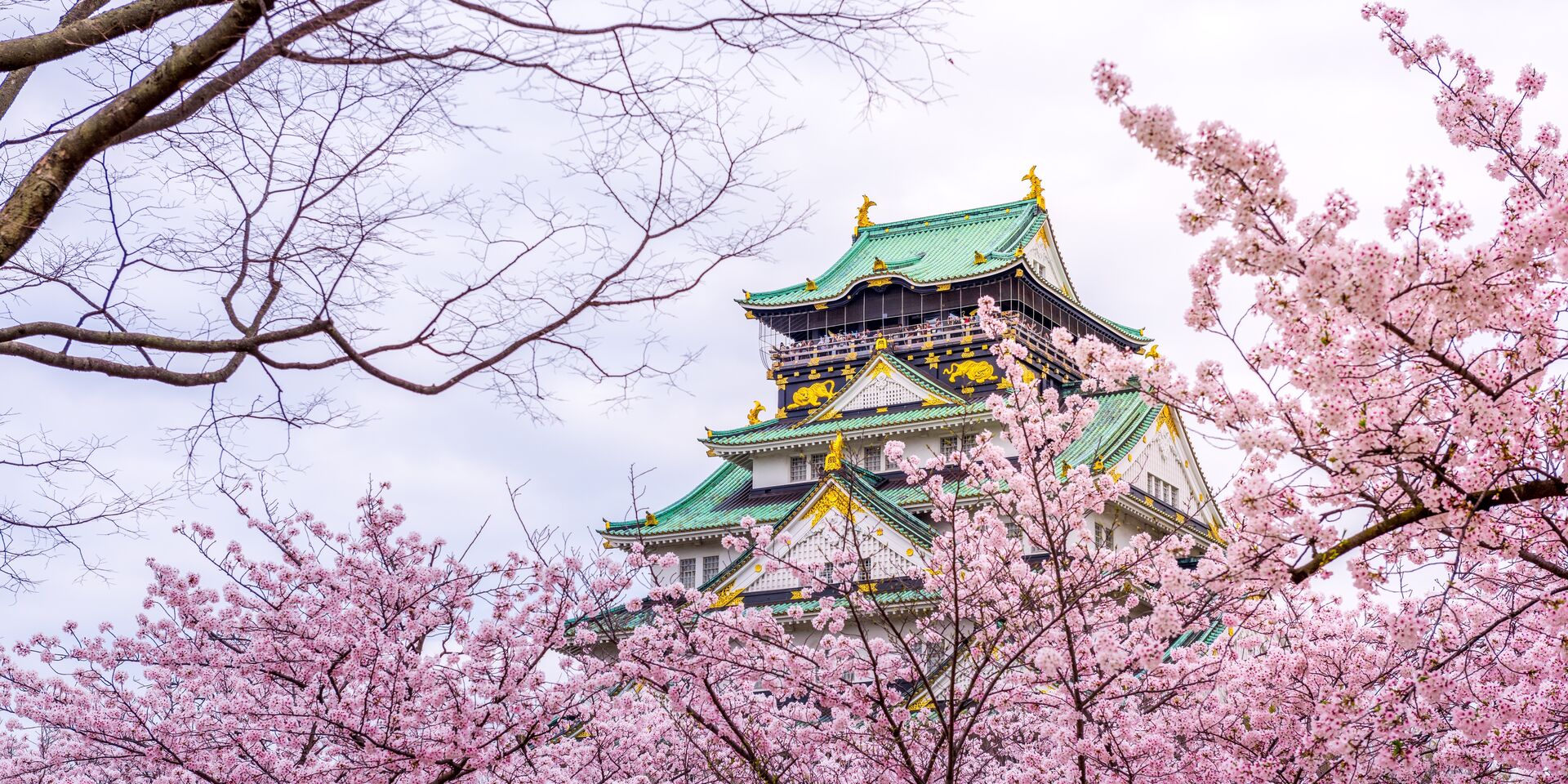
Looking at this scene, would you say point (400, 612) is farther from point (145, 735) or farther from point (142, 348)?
point (142, 348)

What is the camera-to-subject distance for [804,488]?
33.1 metres

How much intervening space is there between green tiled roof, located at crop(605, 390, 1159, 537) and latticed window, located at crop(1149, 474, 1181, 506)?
1.31 metres

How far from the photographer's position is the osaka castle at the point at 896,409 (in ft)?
94.9

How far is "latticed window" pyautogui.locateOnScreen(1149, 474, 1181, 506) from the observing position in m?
32.3

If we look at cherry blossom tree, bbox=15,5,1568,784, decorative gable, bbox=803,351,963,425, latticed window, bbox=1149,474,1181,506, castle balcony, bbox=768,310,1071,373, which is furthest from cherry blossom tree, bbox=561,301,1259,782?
castle balcony, bbox=768,310,1071,373

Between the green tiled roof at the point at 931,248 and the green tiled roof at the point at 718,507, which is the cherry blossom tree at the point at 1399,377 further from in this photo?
the green tiled roof at the point at 931,248

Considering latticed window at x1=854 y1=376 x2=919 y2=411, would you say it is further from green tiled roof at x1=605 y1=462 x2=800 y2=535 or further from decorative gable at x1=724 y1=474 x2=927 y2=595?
decorative gable at x1=724 y1=474 x2=927 y2=595

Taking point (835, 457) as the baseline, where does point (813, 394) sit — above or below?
above

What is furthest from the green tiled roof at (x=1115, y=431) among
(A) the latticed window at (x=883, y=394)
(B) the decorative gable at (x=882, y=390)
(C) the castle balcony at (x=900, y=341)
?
(A) the latticed window at (x=883, y=394)

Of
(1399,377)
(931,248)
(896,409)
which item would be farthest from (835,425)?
(1399,377)

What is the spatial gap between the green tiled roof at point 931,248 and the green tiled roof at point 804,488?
4.26m

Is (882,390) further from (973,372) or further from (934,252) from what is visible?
(934,252)

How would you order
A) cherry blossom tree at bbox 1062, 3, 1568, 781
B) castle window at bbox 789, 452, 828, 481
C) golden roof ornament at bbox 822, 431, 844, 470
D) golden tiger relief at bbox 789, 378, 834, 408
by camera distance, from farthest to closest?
golden tiger relief at bbox 789, 378, 834, 408
castle window at bbox 789, 452, 828, 481
golden roof ornament at bbox 822, 431, 844, 470
cherry blossom tree at bbox 1062, 3, 1568, 781

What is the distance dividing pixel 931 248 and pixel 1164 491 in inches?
363
